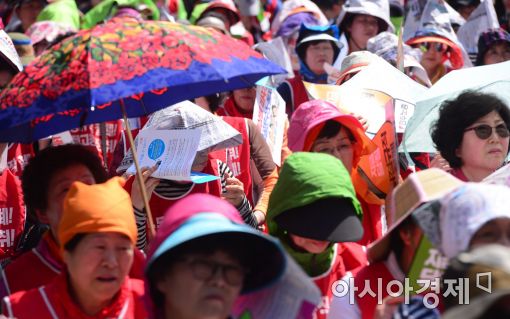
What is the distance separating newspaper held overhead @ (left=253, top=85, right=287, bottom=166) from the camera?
7.87 m

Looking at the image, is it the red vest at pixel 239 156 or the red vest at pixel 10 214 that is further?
the red vest at pixel 239 156

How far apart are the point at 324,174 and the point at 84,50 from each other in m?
1.12

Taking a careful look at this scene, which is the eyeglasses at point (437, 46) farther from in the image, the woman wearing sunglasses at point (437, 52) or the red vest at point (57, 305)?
the red vest at point (57, 305)

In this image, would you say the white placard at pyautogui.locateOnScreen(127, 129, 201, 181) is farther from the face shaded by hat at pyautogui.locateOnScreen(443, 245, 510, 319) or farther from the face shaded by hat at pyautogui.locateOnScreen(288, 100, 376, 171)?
the face shaded by hat at pyautogui.locateOnScreen(443, 245, 510, 319)

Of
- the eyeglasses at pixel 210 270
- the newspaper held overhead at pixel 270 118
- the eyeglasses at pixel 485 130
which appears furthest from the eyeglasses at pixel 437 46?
the eyeglasses at pixel 210 270

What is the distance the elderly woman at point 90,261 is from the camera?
4586mm

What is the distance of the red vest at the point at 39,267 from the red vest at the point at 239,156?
221 centimetres

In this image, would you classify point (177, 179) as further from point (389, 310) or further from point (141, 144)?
point (389, 310)

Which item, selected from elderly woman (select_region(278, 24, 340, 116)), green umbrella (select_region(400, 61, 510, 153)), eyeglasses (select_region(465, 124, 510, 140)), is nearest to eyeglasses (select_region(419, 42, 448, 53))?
elderly woman (select_region(278, 24, 340, 116))

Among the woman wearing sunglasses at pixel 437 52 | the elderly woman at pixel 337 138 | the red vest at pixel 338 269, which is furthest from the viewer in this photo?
the woman wearing sunglasses at pixel 437 52

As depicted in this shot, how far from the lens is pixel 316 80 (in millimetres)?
10117

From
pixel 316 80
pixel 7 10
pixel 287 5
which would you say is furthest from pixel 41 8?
pixel 316 80

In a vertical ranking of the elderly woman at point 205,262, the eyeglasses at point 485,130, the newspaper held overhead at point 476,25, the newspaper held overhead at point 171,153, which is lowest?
the newspaper held overhead at point 476,25

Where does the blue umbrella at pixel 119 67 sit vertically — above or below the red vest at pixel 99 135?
above
